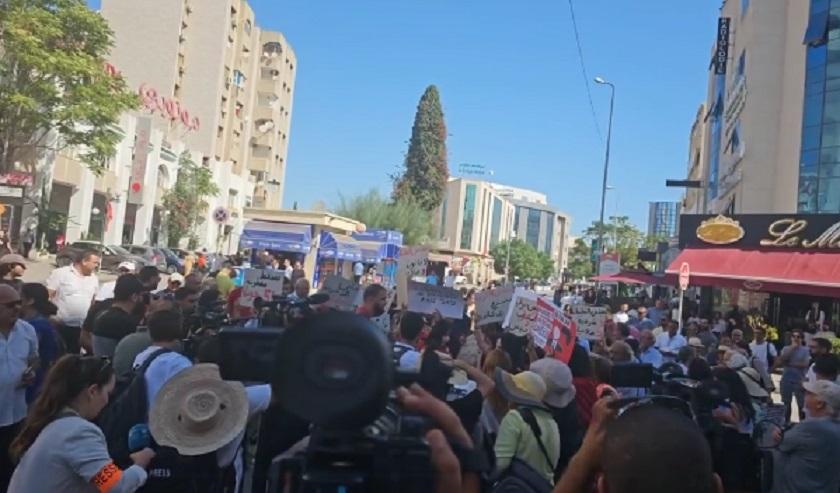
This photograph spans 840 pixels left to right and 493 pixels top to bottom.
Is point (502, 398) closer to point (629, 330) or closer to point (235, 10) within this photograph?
point (629, 330)

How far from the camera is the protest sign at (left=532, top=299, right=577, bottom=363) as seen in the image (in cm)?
717

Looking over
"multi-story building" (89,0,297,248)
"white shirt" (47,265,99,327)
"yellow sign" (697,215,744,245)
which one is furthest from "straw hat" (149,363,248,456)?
"multi-story building" (89,0,297,248)

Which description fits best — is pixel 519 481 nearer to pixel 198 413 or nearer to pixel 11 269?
pixel 198 413

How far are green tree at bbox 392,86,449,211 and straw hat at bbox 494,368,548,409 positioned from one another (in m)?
70.3

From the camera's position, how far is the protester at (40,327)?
5.33 m

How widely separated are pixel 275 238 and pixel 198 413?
3094cm

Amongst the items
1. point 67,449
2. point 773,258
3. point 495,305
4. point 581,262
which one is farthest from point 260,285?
point 581,262

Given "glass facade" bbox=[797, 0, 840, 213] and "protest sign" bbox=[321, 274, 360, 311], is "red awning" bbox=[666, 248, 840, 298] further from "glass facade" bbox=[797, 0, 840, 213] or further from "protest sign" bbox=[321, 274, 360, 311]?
"protest sign" bbox=[321, 274, 360, 311]

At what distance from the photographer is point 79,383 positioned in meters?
3.44

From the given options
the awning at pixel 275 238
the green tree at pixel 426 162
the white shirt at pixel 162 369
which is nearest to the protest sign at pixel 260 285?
the white shirt at pixel 162 369

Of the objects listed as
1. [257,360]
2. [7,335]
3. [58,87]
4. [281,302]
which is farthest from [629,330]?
[58,87]

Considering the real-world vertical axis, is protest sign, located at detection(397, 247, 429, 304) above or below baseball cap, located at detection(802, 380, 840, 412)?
above

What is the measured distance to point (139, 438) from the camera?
137 inches

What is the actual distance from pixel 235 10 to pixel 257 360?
60329mm
